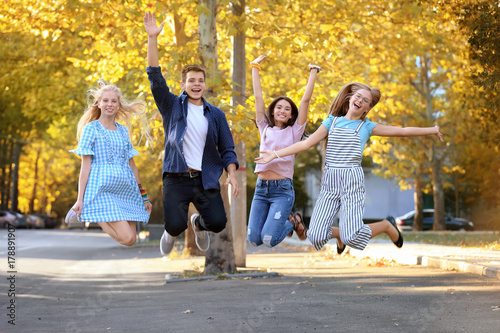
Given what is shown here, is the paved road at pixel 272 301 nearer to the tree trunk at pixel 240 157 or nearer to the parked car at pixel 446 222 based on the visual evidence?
the tree trunk at pixel 240 157

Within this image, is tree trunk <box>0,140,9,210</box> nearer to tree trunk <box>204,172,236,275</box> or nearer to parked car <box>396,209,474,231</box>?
parked car <box>396,209,474,231</box>

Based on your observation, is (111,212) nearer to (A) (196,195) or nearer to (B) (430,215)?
(A) (196,195)

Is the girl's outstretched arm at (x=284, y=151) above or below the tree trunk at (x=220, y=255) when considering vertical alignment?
above

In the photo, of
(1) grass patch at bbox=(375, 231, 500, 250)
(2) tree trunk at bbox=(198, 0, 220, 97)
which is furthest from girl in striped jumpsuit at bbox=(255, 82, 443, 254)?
(1) grass patch at bbox=(375, 231, 500, 250)

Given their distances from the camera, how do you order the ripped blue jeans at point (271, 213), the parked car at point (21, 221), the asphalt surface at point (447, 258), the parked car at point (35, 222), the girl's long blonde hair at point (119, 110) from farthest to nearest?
1. the parked car at point (35, 222)
2. the parked car at point (21, 221)
3. the asphalt surface at point (447, 258)
4. the ripped blue jeans at point (271, 213)
5. the girl's long blonde hair at point (119, 110)

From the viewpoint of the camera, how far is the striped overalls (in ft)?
23.6

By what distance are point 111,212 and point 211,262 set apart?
31.2 ft

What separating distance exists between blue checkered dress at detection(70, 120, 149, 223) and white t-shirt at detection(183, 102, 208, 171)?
58 centimetres

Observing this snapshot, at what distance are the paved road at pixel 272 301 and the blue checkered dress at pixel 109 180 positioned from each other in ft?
8.78

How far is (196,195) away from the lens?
23.1ft

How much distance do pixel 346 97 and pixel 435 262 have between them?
961 cm

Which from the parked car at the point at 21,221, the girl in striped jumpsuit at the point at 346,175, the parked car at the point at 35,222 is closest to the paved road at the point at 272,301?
the girl in striped jumpsuit at the point at 346,175

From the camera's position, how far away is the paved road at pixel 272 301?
360 inches

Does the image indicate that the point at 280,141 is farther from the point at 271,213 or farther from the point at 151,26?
the point at 151,26
